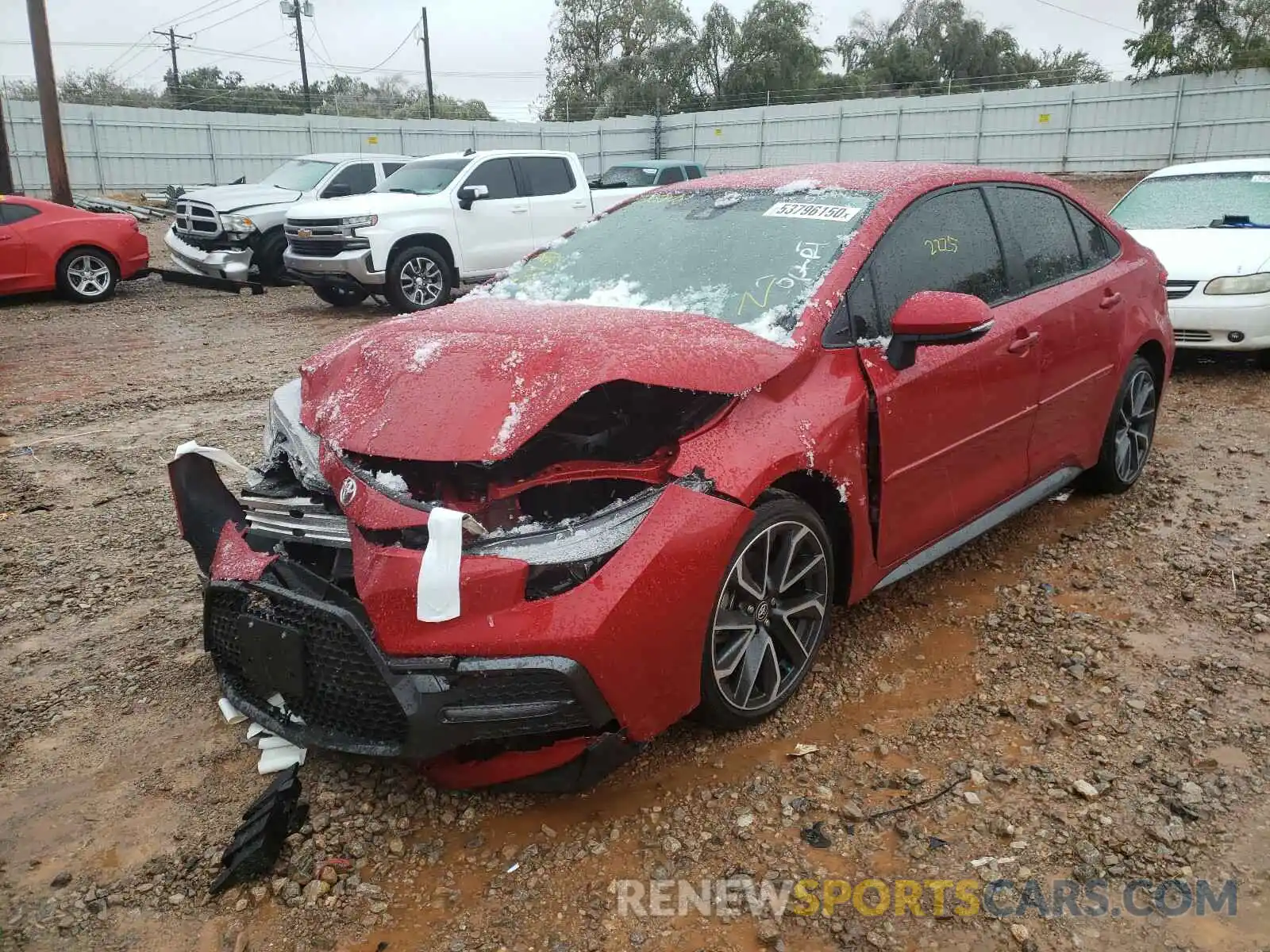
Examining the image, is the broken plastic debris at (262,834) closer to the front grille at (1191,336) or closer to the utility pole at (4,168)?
the front grille at (1191,336)

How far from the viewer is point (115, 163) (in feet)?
86.6

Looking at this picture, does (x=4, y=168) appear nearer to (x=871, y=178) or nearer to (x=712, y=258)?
(x=712, y=258)

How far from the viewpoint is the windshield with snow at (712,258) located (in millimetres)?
3195

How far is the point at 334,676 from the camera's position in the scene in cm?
248

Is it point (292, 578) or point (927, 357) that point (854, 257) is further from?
point (292, 578)

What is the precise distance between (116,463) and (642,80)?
4637cm

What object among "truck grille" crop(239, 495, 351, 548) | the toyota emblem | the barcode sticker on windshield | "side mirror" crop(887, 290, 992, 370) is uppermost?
the barcode sticker on windshield

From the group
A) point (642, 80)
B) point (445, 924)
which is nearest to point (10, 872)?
point (445, 924)

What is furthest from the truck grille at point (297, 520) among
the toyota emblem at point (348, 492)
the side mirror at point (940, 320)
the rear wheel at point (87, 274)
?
the rear wheel at point (87, 274)

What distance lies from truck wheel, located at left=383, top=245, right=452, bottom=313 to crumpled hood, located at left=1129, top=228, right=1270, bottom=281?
24.6 feet

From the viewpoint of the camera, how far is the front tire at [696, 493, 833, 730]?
2768 millimetres

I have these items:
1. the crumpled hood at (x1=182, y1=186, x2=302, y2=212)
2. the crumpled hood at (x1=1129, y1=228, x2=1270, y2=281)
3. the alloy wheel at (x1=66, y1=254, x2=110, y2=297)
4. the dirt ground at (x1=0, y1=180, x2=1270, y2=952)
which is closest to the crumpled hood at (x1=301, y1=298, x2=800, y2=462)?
the dirt ground at (x1=0, y1=180, x2=1270, y2=952)

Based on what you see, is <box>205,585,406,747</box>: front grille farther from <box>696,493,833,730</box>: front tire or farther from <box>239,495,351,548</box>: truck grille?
<box>696,493,833,730</box>: front tire

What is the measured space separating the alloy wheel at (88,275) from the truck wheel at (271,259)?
1.87 meters
